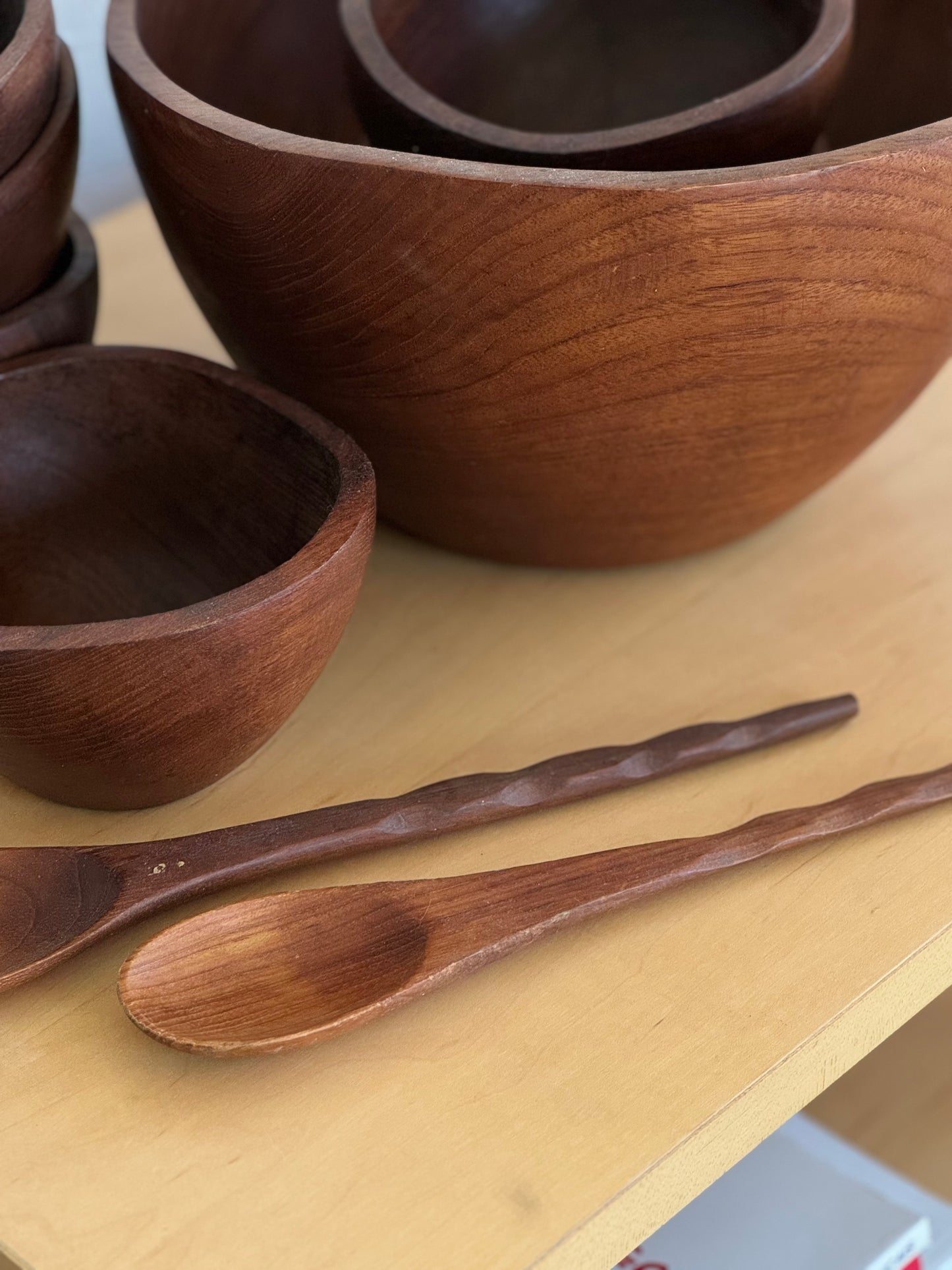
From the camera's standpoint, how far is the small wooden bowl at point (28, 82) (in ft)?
1.41

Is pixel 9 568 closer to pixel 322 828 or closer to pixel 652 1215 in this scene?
pixel 322 828

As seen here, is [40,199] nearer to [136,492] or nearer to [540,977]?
[136,492]

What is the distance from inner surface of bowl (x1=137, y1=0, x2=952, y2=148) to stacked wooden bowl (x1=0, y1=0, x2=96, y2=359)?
76 mm

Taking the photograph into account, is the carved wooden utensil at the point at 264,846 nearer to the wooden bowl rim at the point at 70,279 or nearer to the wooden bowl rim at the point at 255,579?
the wooden bowl rim at the point at 255,579

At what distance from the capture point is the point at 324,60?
619 mm

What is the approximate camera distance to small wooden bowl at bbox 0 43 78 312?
0.45 m

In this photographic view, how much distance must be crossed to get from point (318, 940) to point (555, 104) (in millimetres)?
434

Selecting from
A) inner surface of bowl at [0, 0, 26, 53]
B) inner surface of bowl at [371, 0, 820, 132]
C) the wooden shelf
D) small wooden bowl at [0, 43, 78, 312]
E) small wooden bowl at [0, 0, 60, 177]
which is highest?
inner surface of bowl at [371, 0, 820, 132]

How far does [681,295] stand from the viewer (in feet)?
1.27

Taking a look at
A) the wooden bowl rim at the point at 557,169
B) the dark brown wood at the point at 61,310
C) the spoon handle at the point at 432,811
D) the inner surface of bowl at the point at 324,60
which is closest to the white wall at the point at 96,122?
the inner surface of bowl at the point at 324,60

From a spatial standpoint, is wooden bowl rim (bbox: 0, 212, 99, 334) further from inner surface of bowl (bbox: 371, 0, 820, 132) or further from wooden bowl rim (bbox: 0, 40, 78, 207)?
inner surface of bowl (bbox: 371, 0, 820, 132)

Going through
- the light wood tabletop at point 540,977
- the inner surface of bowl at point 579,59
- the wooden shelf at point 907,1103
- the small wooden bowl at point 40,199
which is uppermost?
the inner surface of bowl at point 579,59

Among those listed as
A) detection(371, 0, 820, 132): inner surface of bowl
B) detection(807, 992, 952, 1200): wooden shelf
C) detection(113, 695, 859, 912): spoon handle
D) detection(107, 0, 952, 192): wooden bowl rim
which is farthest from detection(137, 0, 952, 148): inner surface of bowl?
detection(807, 992, 952, 1200): wooden shelf

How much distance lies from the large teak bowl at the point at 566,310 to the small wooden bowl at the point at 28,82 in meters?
0.02
